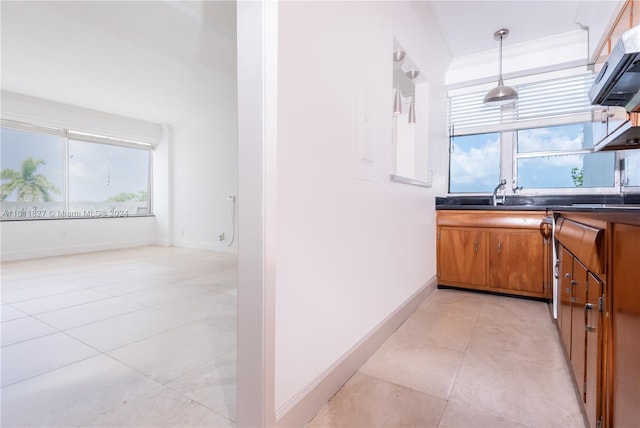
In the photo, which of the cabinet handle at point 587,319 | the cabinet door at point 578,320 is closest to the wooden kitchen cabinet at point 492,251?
the cabinet door at point 578,320

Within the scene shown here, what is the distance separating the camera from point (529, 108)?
11.1ft

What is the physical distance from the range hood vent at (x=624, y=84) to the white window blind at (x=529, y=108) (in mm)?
1047

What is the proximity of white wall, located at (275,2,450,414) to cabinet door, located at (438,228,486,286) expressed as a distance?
111 cm

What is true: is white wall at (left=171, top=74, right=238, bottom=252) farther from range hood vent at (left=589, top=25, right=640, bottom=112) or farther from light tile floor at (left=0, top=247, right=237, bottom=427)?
range hood vent at (left=589, top=25, right=640, bottom=112)

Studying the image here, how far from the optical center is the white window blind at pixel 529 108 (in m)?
3.15

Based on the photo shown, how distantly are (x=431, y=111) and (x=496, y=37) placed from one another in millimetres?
1101

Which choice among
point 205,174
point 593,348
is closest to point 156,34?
point 205,174

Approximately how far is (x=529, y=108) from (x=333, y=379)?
3.57m

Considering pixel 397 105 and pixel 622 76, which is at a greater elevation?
pixel 397 105

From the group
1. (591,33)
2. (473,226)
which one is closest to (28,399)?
(473,226)

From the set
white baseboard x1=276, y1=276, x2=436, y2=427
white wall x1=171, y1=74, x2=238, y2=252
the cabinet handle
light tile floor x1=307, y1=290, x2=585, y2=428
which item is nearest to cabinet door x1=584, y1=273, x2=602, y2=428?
the cabinet handle

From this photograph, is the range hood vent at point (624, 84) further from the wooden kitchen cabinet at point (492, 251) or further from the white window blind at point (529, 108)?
the white window blind at point (529, 108)

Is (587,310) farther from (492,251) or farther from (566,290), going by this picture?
(492,251)

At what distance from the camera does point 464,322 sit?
7.43 feet
